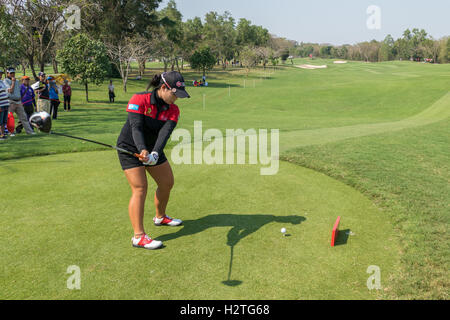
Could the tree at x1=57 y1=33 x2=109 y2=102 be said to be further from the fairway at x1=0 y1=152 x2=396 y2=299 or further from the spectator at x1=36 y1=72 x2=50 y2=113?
the fairway at x1=0 y1=152 x2=396 y2=299

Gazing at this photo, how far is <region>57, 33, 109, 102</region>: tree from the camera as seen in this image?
3164 cm

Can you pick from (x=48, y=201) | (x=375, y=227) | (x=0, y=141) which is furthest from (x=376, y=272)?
(x=0, y=141)

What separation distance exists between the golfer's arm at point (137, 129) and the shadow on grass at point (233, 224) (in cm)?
152

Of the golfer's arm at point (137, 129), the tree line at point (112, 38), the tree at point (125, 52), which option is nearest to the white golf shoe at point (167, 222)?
the golfer's arm at point (137, 129)

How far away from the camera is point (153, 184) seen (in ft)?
25.8

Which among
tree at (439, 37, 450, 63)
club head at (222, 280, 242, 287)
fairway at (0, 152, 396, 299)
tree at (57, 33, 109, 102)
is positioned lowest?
club head at (222, 280, 242, 287)

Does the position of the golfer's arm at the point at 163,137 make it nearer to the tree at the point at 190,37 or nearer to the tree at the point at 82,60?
the tree at the point at 82,60

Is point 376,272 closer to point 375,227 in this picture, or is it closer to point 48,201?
point 375,227

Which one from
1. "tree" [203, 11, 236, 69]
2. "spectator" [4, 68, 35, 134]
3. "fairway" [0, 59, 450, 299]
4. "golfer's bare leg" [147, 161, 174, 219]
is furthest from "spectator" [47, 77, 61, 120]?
"tree" [203, 11, 236, 69]

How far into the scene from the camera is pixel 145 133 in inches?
209

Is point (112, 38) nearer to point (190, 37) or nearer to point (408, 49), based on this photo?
point (190, 37)

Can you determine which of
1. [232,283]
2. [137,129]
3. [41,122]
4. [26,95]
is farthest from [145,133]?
[26,95]

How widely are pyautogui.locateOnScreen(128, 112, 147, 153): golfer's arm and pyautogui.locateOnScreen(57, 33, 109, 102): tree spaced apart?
29.8 m
